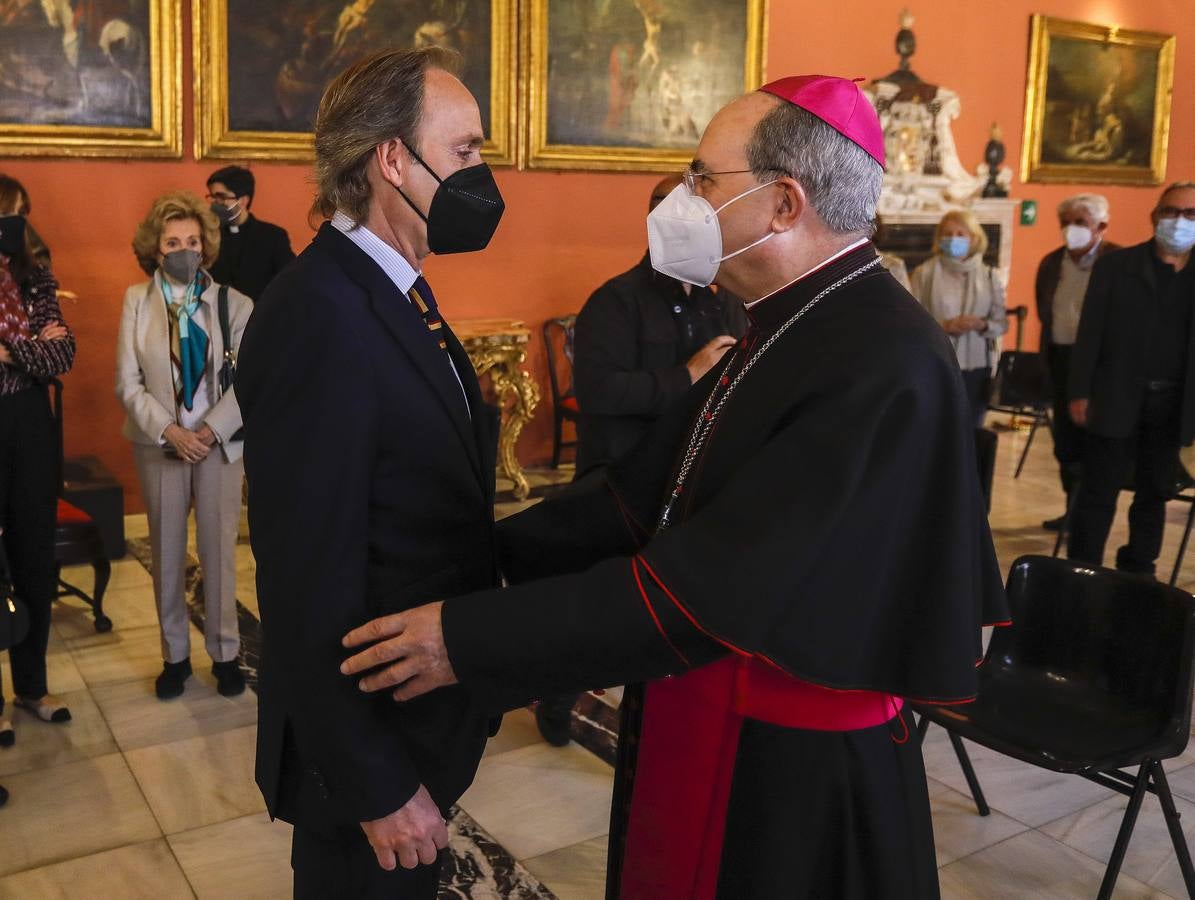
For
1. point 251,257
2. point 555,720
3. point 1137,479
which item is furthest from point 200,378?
point 1137,479

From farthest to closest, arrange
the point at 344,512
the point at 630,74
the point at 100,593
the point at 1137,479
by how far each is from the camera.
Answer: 1. the point at 630,74
2. the point at 1137,479
3. the point at 100,593
4. the point at 344,512

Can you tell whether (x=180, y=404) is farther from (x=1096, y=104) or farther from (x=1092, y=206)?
(x=1096, y=104)

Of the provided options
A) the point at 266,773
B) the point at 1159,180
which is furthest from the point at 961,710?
the point at 1159,180

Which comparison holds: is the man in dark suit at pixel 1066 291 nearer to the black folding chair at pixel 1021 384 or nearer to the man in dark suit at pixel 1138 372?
the man in dark suit at pixel 1138 372

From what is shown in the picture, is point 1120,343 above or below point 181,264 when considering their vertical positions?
below

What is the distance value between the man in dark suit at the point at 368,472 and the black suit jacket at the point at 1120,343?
4087 mm

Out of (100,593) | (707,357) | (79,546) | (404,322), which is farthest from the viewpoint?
(100,593)

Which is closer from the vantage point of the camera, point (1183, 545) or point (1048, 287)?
point (1183, 545)

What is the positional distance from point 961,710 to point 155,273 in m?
3.07

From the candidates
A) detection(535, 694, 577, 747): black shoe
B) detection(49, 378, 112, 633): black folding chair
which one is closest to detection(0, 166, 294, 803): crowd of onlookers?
detection(49, 378, 112, 633): black folding chair

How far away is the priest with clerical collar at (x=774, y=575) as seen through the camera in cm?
149

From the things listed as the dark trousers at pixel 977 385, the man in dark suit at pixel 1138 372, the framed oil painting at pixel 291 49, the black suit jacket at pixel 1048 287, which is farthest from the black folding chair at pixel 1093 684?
the framed oil painting at pixel 291 49

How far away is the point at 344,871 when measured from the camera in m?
1.82

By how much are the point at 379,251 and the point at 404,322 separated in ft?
0.48
